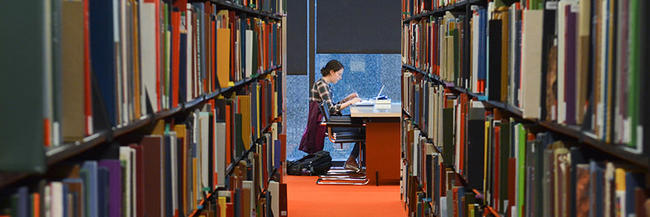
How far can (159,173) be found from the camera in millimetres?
2268

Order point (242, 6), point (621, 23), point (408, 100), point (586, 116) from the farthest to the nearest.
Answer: point (408, 100) < point (242, 6) < point (586, 116) < point (621, 23)

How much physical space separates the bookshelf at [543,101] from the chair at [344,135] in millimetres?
3538

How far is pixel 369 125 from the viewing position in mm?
7598

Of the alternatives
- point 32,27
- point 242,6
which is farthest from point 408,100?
point 32,27

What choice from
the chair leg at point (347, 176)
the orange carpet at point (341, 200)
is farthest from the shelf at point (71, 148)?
the chair leg at point (347, 176)

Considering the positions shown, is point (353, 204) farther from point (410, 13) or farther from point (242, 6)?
point (242, 6)

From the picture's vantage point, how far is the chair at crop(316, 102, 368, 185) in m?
7.76

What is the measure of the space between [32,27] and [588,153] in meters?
1.21

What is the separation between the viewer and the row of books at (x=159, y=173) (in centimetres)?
156

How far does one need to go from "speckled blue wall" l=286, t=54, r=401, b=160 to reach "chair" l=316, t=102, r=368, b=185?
2.38 feet

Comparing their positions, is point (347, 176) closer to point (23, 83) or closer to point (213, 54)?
point (213, 54)

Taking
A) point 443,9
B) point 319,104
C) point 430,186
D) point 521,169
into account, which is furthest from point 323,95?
point 521,169

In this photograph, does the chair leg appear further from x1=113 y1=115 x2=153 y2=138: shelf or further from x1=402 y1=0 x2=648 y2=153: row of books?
x1=113 y1=115 x2=153 y2=138: shelf

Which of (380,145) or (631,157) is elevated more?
(631,157)
